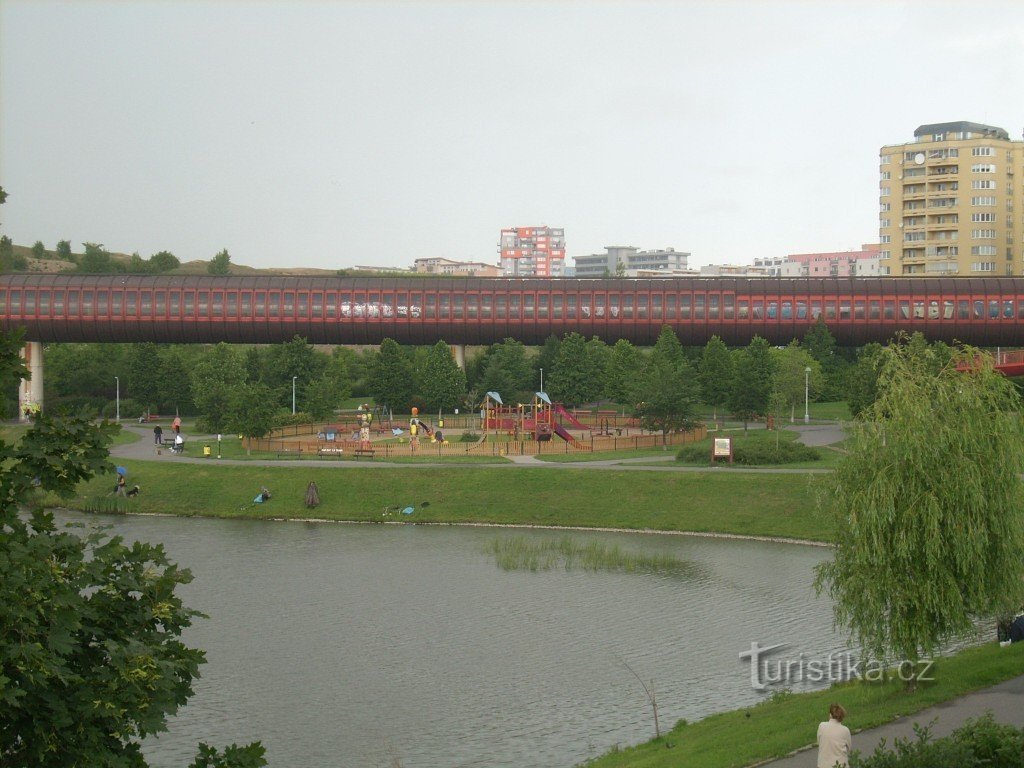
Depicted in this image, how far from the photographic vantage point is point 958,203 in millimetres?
135250

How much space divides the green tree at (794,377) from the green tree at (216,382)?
37250 mm

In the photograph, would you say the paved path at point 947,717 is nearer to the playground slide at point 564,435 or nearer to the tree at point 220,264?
the playground slide at point 564,435

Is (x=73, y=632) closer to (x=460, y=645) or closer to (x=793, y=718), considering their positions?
(x=793, y=718)

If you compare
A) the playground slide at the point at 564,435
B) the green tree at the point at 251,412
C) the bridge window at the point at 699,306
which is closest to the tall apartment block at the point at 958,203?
the bridge window at the point at 699,306

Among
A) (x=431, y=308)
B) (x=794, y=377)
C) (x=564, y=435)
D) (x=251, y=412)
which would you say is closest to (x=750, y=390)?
(x=794, y=377)

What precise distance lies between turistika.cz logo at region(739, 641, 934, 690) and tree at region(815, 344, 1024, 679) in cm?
113

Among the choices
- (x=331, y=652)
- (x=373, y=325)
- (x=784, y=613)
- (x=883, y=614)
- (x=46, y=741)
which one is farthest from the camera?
(x=373, y=325)

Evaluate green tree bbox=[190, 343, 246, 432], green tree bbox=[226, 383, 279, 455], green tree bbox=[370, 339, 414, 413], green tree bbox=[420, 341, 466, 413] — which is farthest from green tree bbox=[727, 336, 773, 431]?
green tree bbox=[190, 343, 246, 432]

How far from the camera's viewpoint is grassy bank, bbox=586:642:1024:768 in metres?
21.1

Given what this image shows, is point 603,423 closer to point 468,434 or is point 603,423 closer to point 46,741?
point 468,434

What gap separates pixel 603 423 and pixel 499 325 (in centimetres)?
1981

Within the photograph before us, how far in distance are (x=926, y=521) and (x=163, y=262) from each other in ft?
472

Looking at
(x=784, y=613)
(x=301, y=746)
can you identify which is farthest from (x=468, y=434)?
(x=301, y=746)

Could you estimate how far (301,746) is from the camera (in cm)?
2531
